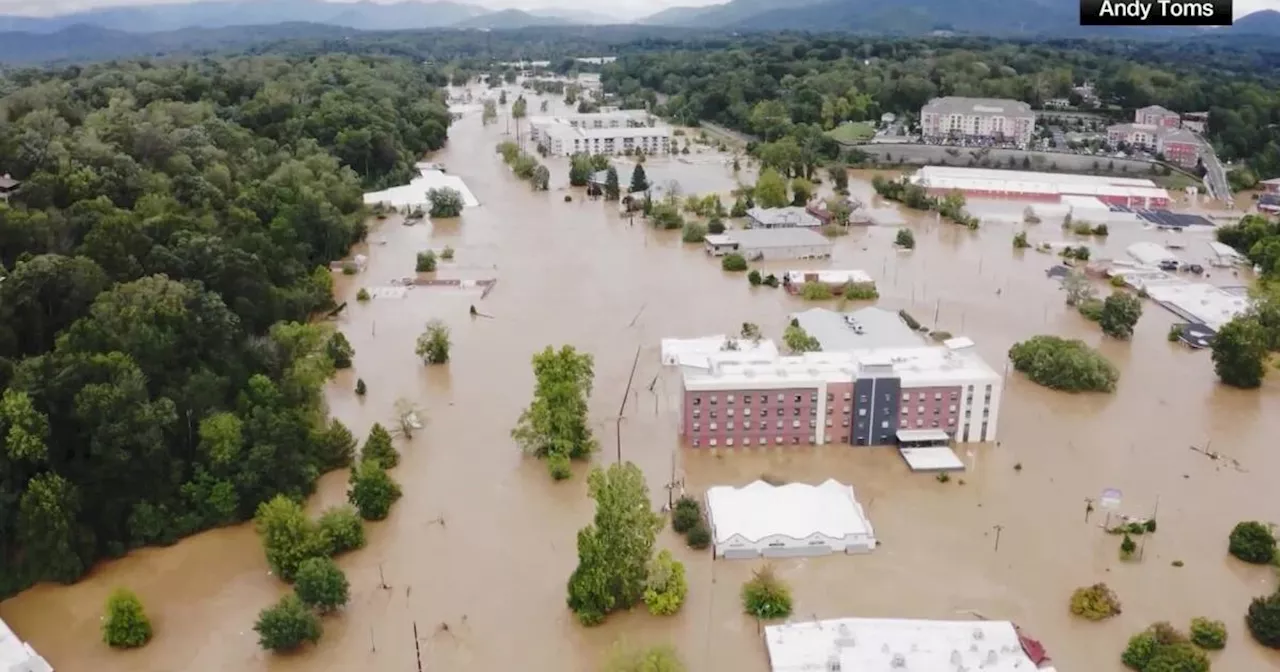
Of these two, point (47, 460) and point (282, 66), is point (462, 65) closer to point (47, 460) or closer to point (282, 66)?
point (282, 66)

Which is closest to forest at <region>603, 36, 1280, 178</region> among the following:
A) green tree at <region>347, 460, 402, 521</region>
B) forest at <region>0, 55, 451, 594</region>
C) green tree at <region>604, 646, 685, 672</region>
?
forest at <region>0, 55, 451, 594</region>

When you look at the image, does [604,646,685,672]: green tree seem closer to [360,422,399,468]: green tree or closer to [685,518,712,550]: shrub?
[685,518,712,550]: shrub

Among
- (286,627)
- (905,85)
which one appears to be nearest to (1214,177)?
(905,85)

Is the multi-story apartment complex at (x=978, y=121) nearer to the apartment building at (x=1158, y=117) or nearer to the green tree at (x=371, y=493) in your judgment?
the apartment building at (x=1158, y=117)

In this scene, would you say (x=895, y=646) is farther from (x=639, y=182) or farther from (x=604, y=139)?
(x=604, y=139)

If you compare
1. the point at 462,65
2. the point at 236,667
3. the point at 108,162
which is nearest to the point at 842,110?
the point at 108,162
